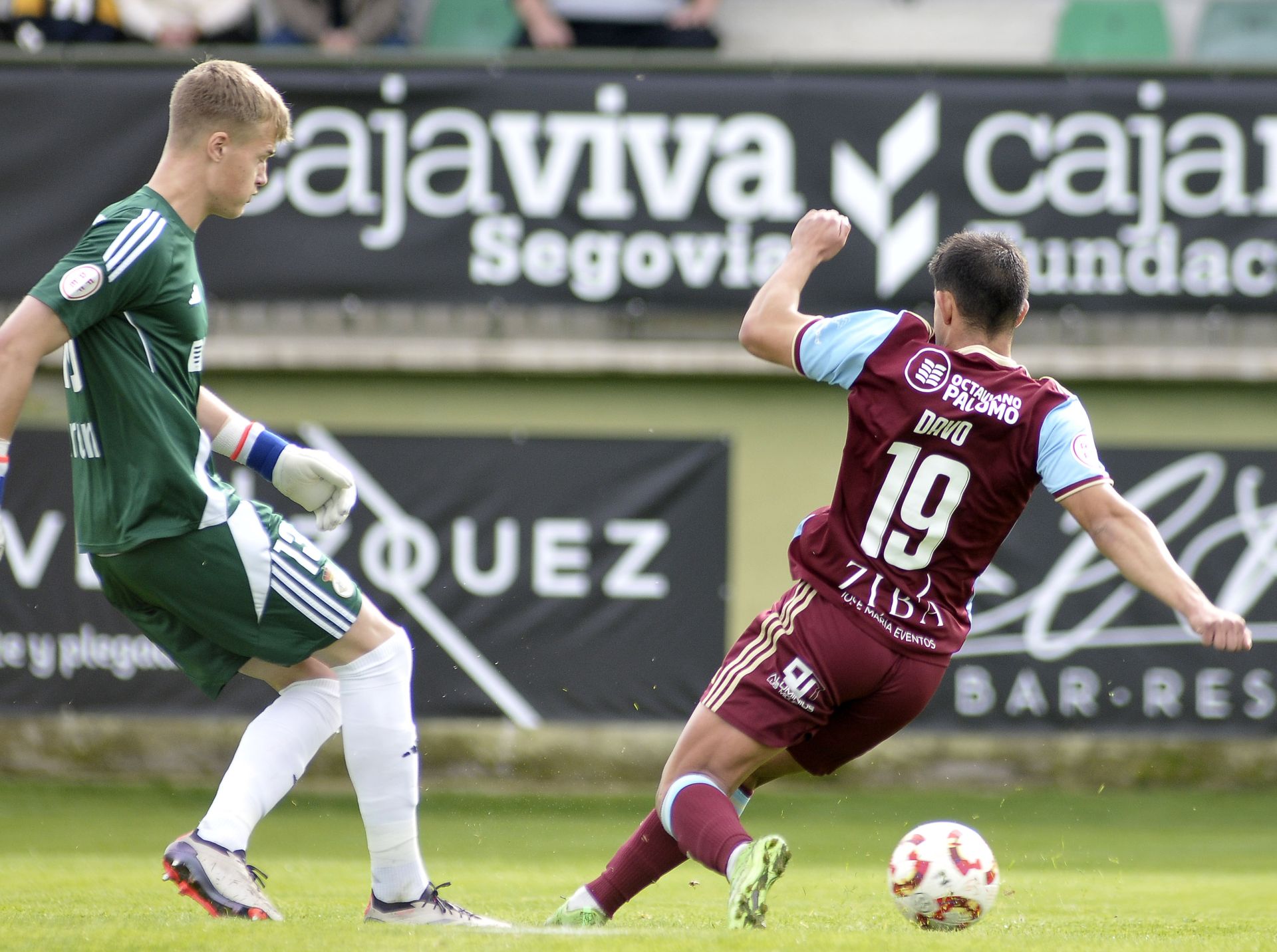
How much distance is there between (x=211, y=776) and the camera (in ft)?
29.2

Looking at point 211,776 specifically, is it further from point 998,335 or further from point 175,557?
point 998,335

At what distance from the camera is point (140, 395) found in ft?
12.3

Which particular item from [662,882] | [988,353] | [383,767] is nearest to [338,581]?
[383,767]

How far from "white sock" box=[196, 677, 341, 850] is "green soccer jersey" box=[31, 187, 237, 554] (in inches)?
23.1

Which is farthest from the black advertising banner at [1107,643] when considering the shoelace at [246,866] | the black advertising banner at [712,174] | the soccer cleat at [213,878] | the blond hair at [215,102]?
the blond hair at [215,102]

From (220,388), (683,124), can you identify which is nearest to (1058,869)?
(683,124)

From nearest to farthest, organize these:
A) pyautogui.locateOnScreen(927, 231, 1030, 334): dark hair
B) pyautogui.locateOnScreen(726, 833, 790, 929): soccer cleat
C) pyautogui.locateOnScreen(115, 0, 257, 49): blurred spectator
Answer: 1. pyautogui.locateOnScreen(726, 833, 790, 929): soccer cleat
2. pyautogui.locateOnScreen(927, 231, 1030, 334): dark hair
3. pyautogui.locateOnScreen(115, 0, 257, 49): blurred spectator

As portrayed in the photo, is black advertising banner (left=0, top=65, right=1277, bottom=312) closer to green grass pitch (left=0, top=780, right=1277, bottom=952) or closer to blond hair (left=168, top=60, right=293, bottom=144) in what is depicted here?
green grass pitch (left=0, top=780, right=1277, bottom=952)

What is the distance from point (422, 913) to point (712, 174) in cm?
583

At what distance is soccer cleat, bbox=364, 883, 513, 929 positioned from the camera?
3969mm

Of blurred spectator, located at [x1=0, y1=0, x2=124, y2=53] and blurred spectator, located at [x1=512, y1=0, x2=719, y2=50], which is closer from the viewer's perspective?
blurred spectator, located at [x1=0, y1=0, x2=124, y2=53]

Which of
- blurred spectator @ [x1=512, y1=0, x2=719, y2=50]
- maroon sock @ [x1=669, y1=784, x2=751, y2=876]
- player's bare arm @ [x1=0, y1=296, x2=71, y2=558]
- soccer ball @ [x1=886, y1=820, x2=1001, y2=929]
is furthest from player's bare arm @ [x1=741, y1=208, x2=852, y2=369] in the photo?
blurred spectator @ [x1=512, y1=0, x2=719, y2=50]

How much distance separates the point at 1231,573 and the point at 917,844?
5.28 meters

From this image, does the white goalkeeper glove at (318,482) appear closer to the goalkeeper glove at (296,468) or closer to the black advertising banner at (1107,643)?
the goalkeeper glove at (296,468)
